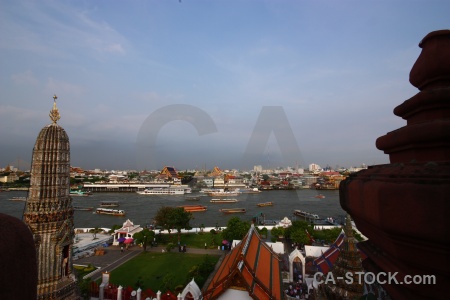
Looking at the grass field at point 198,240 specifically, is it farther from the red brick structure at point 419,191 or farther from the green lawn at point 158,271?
the red brick structure at point 419,191

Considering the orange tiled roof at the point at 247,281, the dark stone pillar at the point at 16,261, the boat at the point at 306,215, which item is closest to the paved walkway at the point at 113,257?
the orange tiled roof at the point at 247,281

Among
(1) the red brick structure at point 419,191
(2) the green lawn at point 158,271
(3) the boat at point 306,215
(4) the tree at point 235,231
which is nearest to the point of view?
(1) the red brick structure at point 419,191

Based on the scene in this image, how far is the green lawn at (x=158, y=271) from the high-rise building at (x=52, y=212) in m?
5.36

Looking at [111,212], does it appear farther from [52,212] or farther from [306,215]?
[52,212]

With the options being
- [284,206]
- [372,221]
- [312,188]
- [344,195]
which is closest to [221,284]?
[344,195]

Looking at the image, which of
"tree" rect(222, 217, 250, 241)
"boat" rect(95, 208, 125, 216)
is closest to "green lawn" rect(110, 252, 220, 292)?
"tree" rect(222, 217, 250, 241)

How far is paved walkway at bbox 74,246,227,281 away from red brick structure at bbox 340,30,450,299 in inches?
642

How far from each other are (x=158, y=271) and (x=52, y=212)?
8955 millimetres

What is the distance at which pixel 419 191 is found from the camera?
0.86 meters

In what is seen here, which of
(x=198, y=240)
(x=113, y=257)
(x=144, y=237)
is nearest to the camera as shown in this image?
(x=113, y=257)

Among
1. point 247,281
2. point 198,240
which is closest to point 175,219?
point 198,240

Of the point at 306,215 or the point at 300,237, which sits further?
the point at 306,215

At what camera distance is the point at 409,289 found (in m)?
1.07

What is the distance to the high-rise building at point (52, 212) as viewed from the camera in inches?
280
